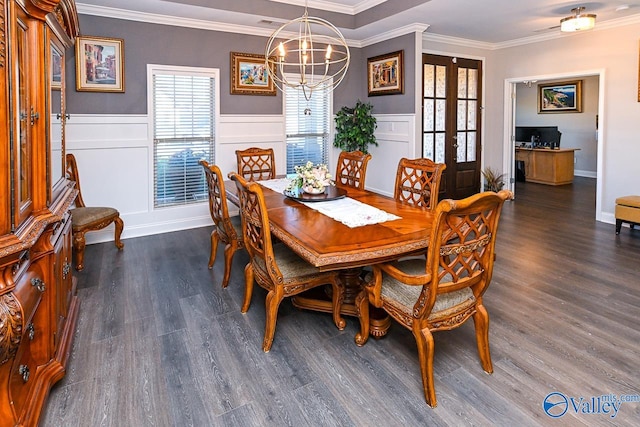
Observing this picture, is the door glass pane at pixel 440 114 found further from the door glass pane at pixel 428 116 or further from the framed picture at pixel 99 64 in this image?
the framed picture at pixel 99 64

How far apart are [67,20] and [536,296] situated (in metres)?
3.85

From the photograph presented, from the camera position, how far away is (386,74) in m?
5.88

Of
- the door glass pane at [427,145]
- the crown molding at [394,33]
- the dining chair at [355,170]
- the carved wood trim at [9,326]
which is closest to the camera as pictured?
the carved wood trim at [9,326]

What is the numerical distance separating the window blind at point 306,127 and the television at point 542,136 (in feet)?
17.9

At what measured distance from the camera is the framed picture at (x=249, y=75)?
532 cm

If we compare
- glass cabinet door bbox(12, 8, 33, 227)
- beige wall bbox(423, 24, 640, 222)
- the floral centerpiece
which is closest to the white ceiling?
beige wall bbox(423, 24, 640, 222)

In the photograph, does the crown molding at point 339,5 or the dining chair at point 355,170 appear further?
the crown molding at point 339,5

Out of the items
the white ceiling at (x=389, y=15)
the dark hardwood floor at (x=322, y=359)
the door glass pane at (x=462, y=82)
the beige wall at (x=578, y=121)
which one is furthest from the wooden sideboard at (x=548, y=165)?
the dark hardwood floor at (x=322, y=359)

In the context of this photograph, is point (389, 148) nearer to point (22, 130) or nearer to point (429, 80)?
point (429, 80)

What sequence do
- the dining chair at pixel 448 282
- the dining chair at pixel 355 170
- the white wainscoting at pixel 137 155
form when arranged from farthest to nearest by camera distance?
the white wainscoting at pixel 137 155
the dining chair at pixel 355 170
the dining chair at pixel 448 282

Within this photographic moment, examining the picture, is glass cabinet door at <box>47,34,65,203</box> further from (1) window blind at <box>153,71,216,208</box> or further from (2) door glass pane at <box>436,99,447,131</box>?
(2) door glass pane at <box>436,99,447,131</box>

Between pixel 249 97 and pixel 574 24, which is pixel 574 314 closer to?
pixel 574 24

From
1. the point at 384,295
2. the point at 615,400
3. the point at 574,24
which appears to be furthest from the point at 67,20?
the point at 574,24

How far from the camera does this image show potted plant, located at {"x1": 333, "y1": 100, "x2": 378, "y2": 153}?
240 inches
